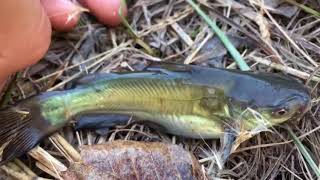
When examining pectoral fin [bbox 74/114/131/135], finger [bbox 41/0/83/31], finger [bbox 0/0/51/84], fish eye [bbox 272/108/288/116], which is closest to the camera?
finger [bbox 0/0/51/84]

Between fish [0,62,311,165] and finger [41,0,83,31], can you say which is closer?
fish [0,62,311,165]

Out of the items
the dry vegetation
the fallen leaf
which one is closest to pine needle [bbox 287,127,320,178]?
the dry vegetation

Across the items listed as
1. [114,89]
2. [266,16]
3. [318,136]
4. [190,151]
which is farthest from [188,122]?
[266,16]

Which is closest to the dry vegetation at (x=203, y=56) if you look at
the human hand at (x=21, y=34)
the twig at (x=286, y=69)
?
the twig at (x=286, y=69)

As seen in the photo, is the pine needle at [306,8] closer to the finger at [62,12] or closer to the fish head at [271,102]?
the fish head at [271,102]

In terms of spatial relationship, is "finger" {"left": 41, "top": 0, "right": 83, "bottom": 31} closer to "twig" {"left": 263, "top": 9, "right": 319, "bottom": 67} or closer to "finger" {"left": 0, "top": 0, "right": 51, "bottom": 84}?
"finger" {"left": 0, "top": 0, "right": 51, "bottom": 84}

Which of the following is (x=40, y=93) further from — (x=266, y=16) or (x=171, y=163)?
(x=266, y=16)
